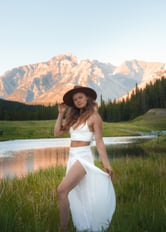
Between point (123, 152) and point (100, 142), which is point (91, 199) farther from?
point (123, 152)

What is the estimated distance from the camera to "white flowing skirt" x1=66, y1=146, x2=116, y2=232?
5.85 meters

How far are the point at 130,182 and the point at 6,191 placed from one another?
3966 millimetres

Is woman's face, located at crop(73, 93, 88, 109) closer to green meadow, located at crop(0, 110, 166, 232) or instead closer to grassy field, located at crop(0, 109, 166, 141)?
green meadow, located at crop(0, 110, 166, 232)

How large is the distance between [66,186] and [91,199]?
0.54m

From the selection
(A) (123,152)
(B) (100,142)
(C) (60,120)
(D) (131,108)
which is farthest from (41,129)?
(B) (100,142)

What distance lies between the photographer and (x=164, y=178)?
11500mm

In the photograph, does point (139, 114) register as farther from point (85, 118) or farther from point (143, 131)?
point (85, 118)

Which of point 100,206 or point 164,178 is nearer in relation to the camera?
point 100,206

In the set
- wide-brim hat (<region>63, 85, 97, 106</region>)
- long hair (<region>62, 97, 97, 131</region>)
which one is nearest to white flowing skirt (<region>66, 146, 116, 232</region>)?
long hair (<region>62, 97, 97, 131</region>)

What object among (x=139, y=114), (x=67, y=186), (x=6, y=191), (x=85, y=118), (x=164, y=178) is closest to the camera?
(x=67, y=186)

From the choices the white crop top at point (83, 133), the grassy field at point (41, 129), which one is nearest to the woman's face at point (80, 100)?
the white crop top at point (83, 133)

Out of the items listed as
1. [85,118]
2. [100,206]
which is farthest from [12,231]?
[85,118]

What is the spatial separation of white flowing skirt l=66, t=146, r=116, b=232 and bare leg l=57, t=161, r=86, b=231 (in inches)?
4.3

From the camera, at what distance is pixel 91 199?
587 centimetres
